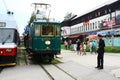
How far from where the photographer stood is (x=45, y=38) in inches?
915

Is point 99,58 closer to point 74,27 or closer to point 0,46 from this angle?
point 0,46

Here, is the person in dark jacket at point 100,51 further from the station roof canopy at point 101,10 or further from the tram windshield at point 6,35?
the station roof canopy at point 101,10

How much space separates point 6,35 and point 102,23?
52.8 metres

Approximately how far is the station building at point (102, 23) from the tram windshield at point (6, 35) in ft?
73.4

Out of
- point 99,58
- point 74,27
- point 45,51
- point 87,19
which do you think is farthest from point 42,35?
point 74,27

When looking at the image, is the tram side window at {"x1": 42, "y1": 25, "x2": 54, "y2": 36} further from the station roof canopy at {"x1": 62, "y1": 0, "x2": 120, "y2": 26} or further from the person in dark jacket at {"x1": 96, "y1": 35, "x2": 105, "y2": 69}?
the station roof canopy at {"x1": 62, "y1": 0, "x2": 120, "y2": 26}

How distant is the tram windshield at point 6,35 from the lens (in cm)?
2134

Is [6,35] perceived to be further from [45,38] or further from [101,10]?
[101,10]

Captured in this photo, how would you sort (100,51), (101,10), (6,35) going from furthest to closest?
(101,10) → (6,35) → (100,51)

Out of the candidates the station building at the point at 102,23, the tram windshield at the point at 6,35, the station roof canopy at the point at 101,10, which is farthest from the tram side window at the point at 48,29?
the station roof canopy at the point at 101,10

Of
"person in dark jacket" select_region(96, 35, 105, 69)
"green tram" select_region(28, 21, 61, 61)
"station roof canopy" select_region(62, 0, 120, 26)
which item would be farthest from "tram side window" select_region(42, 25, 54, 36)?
"station roof canopy" select_region(62, 0, 120, 26)

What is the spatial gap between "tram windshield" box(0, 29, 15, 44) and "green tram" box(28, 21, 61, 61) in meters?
2.04

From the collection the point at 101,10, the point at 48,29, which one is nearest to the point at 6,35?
the point at 48,29

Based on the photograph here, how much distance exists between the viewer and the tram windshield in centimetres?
2134
